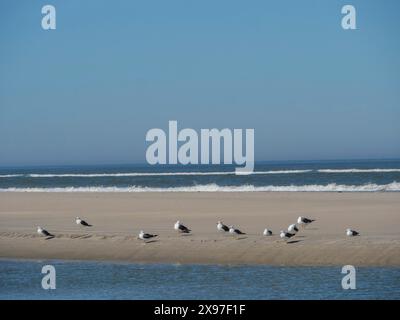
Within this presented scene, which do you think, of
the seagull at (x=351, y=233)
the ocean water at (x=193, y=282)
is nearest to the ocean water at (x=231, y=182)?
the seagull at (x=351, y=233)

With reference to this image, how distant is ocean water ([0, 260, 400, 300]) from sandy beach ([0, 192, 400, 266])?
2.29 feet

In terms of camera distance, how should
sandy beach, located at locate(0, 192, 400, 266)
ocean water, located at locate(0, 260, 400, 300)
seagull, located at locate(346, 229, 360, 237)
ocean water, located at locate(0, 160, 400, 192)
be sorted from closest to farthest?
1. ocean water, located at locate(0, 260, 400, 300)
2. sandy beach, located at locate(0, 192, 400, 266)
3. seagull, located at locate(346, 229, 360, 237)
4. ocean water, located at locate(0, 160, 400, 192)

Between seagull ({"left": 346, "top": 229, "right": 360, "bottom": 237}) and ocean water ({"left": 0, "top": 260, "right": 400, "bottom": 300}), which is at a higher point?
seagull ({"left": 346, "top": 229, "right": 360, "bottom": 237})

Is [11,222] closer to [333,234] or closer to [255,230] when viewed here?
[255,230]

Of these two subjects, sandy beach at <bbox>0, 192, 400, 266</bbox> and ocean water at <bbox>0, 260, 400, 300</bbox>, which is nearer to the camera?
ocean water at <bbox>0, 260, 400, 300</bbox>

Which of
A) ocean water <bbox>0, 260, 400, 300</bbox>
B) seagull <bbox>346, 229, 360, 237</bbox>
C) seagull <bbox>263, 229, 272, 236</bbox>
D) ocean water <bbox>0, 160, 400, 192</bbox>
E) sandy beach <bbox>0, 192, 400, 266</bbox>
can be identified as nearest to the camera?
ocean water <bbox>0, 260, 400, 300</bbox>

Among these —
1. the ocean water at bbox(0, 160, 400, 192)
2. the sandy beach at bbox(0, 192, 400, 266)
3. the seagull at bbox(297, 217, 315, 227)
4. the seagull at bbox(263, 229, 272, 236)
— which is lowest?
the ocean water at bbox(0, 160, 400, 192)

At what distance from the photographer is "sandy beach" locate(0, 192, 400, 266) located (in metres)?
15.2

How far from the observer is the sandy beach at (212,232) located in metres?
15.2

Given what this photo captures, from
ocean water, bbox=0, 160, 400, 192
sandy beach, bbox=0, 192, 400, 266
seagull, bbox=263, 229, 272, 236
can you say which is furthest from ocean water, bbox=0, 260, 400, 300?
ocean water, bbox=0, 160, 400, 192

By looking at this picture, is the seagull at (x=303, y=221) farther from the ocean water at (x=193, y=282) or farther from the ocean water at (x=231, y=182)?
the ocean water at (x=231, y=182)

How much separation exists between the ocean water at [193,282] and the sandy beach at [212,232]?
697 mm

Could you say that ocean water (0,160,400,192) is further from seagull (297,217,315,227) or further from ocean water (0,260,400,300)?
ocean water (0,260,400,300)

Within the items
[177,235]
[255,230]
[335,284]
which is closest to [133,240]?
A: [177,235]
